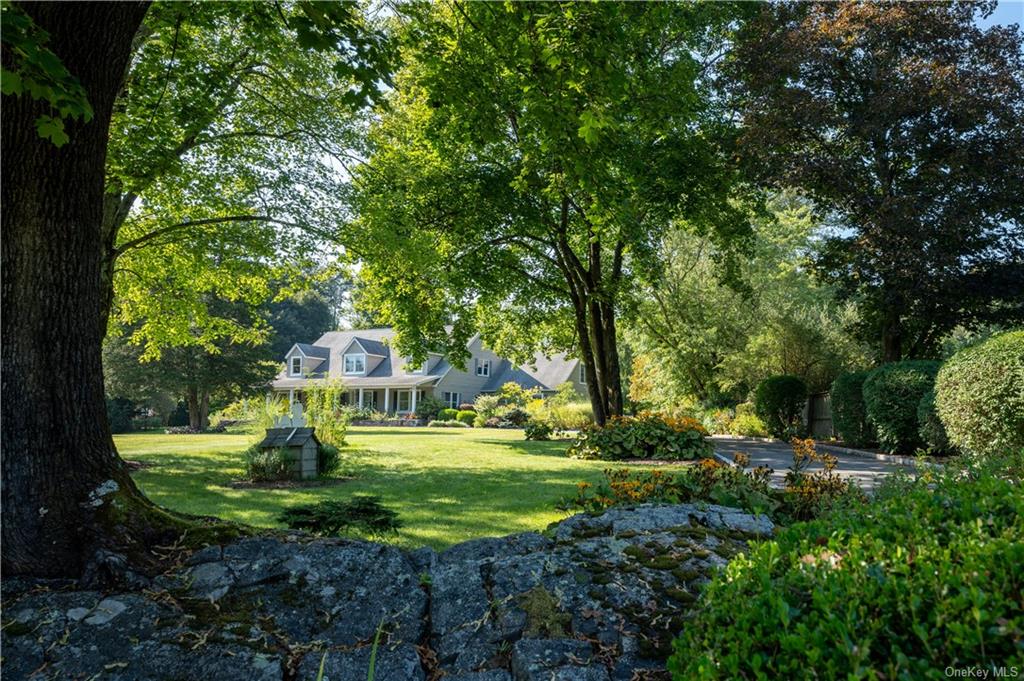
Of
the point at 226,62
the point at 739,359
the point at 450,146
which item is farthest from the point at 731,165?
the point at 226,62

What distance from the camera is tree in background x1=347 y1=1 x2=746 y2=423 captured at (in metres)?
4.80

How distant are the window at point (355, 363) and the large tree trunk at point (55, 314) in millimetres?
40457

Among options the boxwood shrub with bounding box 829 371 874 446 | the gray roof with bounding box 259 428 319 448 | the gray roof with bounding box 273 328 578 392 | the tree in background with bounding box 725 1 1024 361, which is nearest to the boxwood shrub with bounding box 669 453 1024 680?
the gray roof with bounding box 259 428 319 448

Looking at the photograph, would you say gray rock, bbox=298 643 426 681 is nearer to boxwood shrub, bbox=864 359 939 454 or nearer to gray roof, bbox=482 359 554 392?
boxwood shrub, bbox=864 359 939 454

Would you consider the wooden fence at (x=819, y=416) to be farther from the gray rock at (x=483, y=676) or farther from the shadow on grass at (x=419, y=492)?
the gray rock at (x=483, y=676)

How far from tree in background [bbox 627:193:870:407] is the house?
13694 mm

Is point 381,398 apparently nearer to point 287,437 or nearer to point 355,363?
point 355,363

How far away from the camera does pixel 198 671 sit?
2.60m

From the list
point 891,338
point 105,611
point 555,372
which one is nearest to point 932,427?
point 891,338

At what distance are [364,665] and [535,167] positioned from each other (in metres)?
9.20

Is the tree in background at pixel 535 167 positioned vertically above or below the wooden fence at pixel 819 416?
above

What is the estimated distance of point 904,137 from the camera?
1505 centimetres

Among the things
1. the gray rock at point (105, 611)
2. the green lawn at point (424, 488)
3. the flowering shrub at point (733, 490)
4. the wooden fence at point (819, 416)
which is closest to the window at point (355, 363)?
the green lawn at point (424, 488)

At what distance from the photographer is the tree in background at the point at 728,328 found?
21016mm
